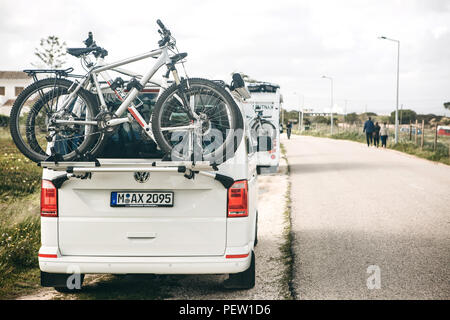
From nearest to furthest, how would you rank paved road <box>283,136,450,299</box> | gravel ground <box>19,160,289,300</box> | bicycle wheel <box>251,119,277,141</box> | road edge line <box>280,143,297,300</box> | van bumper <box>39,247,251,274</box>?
1. van bumper <box>39,247,251,274</box>
2. gravel ground <box>19,160,289,300</box>
3. road edge line <box>280,143,297,300</box>
4. paved road <box>283,136,450,299</box>
5. bicycle wheel <box>251,119,277,141</box>

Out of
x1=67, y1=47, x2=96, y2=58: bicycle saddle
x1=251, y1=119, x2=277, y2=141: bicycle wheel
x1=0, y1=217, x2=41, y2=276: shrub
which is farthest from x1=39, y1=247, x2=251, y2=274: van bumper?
x1=251, y1=119, x2=277, y2=141: bicycle wheel

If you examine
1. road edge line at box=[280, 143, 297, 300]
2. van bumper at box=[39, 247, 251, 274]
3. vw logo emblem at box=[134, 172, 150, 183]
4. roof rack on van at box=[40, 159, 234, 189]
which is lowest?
road edge line at box=[280, 143, 297, 300]

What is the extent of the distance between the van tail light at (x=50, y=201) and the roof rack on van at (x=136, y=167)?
0.10 m

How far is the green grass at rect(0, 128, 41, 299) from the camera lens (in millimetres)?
5723

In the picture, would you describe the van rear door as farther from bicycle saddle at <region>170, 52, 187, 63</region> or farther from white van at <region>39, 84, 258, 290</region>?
bicycle saddle at <region>170, 52, 187, 63</region>

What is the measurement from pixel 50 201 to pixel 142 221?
82cm

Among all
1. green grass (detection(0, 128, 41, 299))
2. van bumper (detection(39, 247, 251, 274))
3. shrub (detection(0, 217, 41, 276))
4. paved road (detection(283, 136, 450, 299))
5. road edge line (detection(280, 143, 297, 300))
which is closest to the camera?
van bumper (detection(39, 247, 251, 274))

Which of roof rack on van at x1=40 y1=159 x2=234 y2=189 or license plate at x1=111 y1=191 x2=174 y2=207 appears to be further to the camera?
license plate at x1=111 y1=191 x2=174 y2=207

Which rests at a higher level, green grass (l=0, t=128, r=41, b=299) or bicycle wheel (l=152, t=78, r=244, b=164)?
bicycle wheel (l=152, t=78, r=244, b=164)

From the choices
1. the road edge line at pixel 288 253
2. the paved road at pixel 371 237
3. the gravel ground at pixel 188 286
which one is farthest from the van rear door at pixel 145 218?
the paved road at pixel 371 237

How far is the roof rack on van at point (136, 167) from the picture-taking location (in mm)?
4211

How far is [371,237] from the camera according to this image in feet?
25.3

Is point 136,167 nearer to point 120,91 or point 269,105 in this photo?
point 120,91
